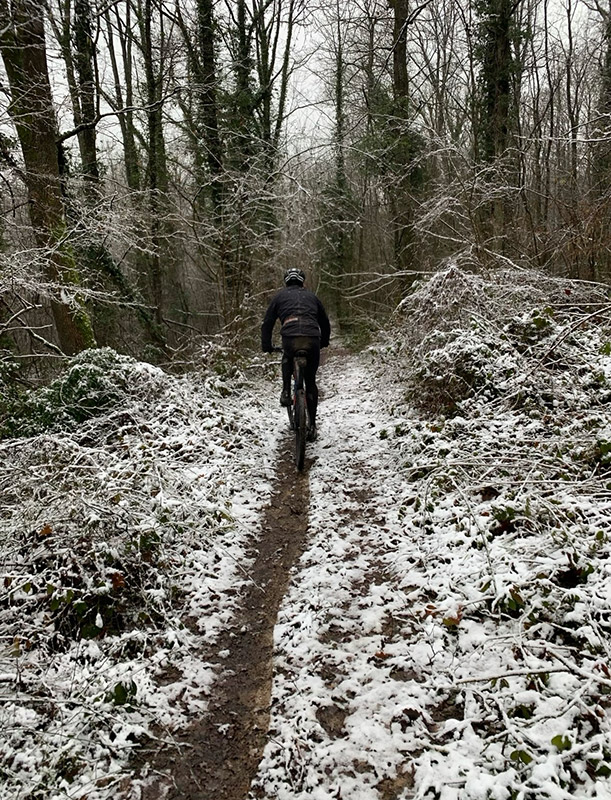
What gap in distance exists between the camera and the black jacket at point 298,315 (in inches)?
219

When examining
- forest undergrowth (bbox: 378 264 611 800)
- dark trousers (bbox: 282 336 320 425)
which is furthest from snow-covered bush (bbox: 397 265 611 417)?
dark trousers (bbox: 282 336 320 425)

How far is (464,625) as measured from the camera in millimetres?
2771

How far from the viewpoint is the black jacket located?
5.56m

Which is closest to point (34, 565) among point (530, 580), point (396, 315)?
point (530, 580)

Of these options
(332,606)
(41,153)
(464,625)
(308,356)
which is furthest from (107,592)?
(41,153)

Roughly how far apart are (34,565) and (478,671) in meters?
3.07

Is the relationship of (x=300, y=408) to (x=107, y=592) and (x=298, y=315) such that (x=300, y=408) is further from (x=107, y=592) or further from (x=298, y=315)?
(x=107, y=592)

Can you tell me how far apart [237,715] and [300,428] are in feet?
10.7

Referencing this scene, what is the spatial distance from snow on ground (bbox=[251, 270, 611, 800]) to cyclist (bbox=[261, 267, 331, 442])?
154cm

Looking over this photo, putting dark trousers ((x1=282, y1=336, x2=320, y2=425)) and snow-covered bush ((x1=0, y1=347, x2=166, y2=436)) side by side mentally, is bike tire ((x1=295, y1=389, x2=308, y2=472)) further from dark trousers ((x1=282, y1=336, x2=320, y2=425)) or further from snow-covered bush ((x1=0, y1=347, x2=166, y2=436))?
snow-covered bush ((x1=0, y1=347, x2=166, y2=436))

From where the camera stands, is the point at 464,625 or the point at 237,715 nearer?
the point at 237,715

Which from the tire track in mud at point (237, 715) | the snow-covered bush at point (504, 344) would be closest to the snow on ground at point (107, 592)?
the tire track in mud at point (237, 715)

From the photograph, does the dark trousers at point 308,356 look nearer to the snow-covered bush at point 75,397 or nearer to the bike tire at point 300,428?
the bike tire at point 300,428

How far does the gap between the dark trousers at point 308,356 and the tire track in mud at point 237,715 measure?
7.88 ft
